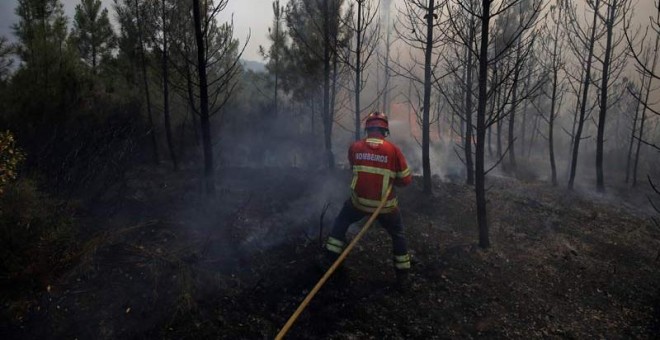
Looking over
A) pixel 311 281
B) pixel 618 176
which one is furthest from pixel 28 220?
pixel 618 176

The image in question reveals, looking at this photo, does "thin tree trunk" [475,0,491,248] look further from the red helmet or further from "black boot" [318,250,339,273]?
"black boot" [318,250,339,273]

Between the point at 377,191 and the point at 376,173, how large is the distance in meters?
0.23

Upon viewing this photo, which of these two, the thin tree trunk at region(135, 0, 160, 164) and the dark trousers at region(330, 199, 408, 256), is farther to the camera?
the thin tree trunk at region(135, 0, 160, 164)

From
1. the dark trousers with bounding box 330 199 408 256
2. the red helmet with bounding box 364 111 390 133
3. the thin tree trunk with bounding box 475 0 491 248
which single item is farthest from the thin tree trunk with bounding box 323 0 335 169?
the dark trousers with bounding box 330 199 408 256

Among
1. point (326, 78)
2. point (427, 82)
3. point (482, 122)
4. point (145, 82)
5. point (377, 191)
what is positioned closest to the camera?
point (377, 191)

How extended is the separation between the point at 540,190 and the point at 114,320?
12976 millimetres

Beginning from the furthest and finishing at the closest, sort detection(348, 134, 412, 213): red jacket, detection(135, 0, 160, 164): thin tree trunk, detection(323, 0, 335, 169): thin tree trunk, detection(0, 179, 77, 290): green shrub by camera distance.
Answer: detection(135, 0, 160, 164): thin tree trunk, detection(323, 0, 335, 169): thin tree trunk, detection(348, 134, 412, 213): red jacket, detection(0, 179, 77, 290): green shrub

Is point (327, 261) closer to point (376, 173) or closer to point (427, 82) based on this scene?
point (376, 173)

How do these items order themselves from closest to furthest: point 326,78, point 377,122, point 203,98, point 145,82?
point 377,122 < point 203,98 < point 326,78 < point 145,82

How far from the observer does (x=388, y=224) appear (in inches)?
191

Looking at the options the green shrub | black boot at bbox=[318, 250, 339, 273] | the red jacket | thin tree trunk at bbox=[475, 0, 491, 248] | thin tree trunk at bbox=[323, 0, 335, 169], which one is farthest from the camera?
thin tree trunk at bbox=[323, 0, 335, 169]

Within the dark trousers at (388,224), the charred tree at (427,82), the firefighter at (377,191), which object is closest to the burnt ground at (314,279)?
the firefighter at (377,191)

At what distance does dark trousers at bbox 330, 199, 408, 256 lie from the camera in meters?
4.83

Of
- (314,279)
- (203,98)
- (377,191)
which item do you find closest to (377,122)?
(377,191)
